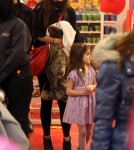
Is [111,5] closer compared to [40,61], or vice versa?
[111,5]

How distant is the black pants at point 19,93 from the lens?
9.32 feet

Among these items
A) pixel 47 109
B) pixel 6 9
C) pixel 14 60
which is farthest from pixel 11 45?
pixel 47 109

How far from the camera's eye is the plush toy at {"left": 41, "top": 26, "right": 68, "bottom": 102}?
10.6 ft

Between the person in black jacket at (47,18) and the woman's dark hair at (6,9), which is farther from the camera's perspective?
the person in black jacket at (47,18)

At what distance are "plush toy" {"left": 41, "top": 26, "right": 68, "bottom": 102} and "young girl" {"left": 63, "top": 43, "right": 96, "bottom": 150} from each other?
0.14 m

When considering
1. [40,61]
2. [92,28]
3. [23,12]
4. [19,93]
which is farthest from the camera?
[92,28]

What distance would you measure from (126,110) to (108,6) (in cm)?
150

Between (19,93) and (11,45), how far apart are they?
1.26 ft

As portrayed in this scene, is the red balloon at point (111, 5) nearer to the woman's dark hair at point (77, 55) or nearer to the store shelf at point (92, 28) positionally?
the woman's dark hair at point (77, 55)

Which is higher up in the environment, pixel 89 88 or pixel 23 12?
pixel 23 12

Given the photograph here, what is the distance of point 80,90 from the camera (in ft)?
10.1

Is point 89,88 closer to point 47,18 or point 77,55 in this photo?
point 77,55

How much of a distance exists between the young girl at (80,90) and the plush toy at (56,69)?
5.4 inches

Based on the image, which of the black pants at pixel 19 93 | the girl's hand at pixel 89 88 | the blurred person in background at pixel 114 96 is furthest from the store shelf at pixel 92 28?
the blurred person in background at pixel 114 96
